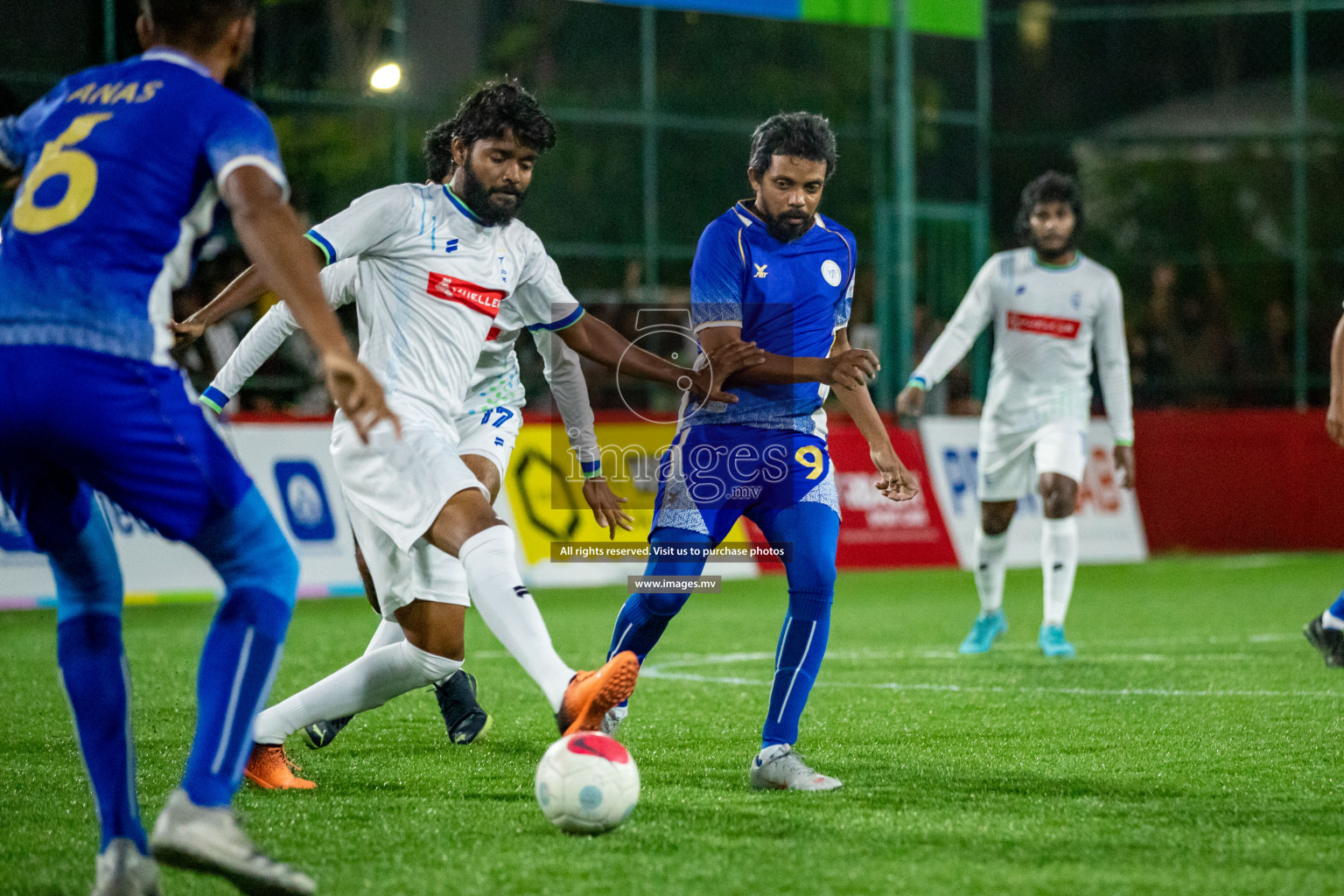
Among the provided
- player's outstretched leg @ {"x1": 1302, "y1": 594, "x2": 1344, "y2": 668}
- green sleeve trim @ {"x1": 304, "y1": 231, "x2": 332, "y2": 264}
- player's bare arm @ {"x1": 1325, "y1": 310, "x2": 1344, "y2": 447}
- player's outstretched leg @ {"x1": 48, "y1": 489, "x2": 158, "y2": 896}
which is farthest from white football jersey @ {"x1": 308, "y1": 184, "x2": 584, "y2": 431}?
player's outstretched leg @ {"x1": 1302, "y1": 594, "x2": 1344, "y2": 668}

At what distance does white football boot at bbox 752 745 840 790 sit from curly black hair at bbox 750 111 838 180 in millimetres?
1862

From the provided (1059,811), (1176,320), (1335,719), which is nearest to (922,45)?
(1176,320)

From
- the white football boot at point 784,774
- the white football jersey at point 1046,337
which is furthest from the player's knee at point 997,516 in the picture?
the white football boot at point 784,774

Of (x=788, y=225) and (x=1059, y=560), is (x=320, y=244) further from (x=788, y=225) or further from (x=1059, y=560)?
(x=1059, y=560)

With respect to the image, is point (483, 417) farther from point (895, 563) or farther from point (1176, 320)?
point (1176, 320)

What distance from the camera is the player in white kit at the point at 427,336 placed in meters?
4.85

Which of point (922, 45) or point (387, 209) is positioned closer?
point (387, 209)

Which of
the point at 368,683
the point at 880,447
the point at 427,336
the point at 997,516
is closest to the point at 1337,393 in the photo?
the point at 997,516

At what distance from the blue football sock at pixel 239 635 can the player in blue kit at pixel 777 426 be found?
1813 millimetres

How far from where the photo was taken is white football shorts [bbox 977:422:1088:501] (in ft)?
30.2

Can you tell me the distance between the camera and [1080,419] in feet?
30.6

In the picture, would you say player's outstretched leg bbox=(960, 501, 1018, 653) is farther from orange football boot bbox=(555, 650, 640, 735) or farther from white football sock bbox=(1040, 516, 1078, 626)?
orange football boot bbox=(555, 650, 640, 735)

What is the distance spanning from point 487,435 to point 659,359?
1021 mm

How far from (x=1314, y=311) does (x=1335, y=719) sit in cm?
1515
